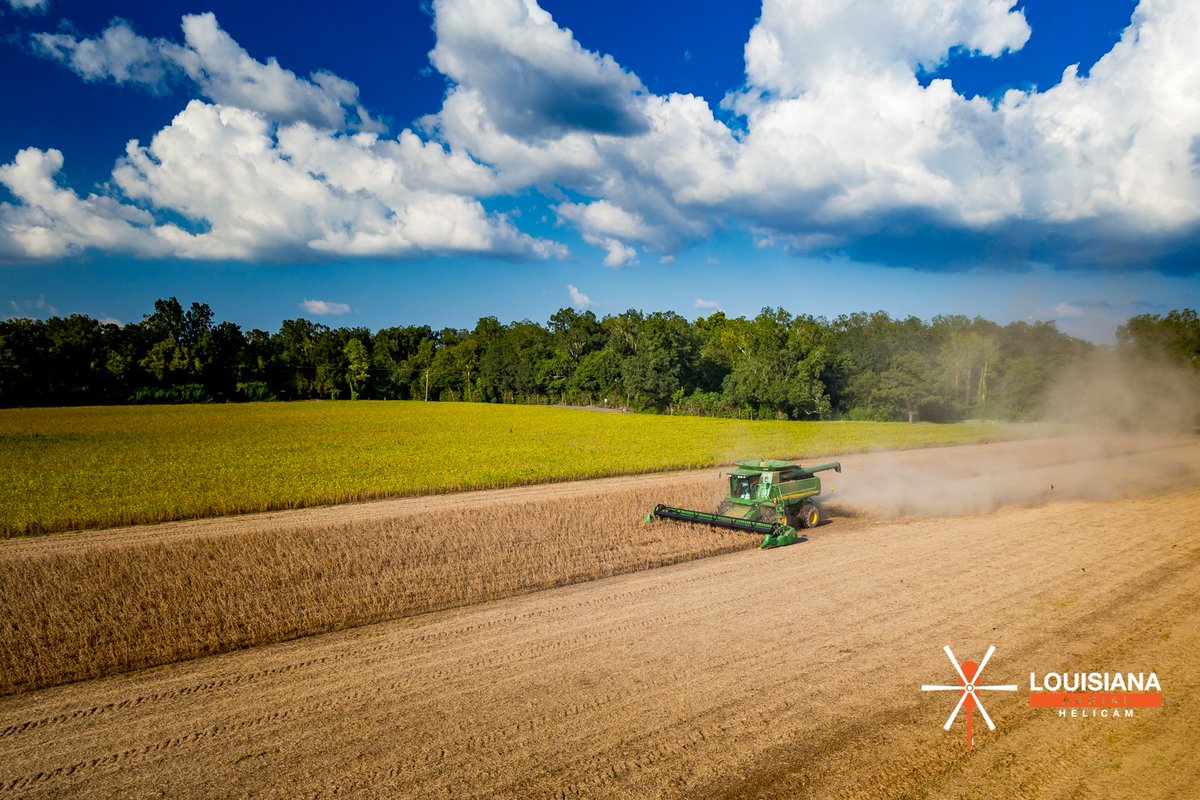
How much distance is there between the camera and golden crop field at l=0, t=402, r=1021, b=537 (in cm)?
2419

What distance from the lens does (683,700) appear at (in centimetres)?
876

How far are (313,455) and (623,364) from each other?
218ft

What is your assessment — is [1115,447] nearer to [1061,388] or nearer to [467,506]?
[1061,388]

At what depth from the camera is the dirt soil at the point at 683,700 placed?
7094 millimetres

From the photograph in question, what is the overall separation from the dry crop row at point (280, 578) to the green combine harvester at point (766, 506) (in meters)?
0.49

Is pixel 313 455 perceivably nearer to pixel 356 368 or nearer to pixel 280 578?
pixel 280 578


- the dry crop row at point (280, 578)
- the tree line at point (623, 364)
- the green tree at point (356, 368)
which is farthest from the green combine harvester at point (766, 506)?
the green tree at point (356, 368)

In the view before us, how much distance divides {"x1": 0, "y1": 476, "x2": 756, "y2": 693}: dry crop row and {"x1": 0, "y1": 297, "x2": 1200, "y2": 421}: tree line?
3902 centimetres

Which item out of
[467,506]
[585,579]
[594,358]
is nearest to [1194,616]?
[585,579]

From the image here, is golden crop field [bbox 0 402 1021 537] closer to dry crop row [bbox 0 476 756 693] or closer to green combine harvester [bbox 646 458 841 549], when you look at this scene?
dry crop row [bbox 0 476 756 693]
